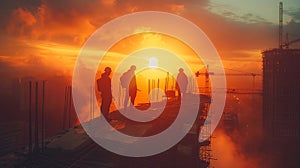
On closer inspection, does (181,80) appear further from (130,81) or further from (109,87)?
(109,87)

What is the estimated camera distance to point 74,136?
29.9ft

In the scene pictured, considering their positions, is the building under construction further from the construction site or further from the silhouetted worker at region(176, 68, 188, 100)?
the silhouetted worker at region(176, 68, 188, 100)

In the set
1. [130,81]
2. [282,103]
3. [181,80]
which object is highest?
[181,80]

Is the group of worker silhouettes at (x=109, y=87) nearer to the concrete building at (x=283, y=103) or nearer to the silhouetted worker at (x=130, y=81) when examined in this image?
the silhouetted worker at (x=130, y=81)

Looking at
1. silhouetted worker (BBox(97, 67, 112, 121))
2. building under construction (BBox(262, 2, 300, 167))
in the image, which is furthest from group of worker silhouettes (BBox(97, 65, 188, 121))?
building under construction (BBox(262, 2, 300, 167))

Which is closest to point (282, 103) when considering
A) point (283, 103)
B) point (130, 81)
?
point (283, 103)

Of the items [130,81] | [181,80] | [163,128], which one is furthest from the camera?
[181,80]

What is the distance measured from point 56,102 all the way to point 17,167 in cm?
7419

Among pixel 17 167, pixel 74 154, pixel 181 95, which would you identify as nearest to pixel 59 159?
pixel 74 154

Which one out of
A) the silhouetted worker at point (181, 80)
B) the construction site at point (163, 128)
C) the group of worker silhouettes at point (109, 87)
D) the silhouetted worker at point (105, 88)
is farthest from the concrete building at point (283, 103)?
the silhouetted worker at point (105, 88)

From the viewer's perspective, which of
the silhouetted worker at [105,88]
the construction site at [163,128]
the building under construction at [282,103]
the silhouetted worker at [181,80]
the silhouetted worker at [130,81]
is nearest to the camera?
the construction site at [163,128]

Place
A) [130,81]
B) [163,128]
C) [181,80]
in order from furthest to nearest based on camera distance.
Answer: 1. [181,80]
2. [130,81]
3. [163,128]

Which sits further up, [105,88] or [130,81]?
[130,81]

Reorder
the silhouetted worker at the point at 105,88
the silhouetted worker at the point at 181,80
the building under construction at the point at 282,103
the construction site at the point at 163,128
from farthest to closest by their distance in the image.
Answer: the building under construction at the point at 282,103 < the silhouetted worker at the point at 181,80 < the silhouetted worker at the point at 105,88 < the construction site at the point at 163,128
